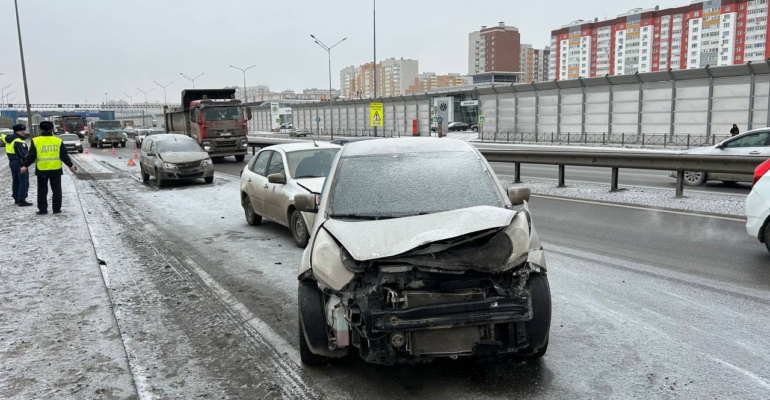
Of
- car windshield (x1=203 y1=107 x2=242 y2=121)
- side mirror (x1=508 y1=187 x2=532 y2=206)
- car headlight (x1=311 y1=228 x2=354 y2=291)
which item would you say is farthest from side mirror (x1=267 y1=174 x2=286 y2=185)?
car windshield (x1=203 y1=107 x2=242 y2=121)

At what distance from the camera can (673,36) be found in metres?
138

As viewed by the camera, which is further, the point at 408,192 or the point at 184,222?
the point at 184,222

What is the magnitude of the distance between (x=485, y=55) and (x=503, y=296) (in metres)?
175

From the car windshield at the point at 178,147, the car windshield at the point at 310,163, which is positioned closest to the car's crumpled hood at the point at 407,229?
the car windshield at the point at 310,163

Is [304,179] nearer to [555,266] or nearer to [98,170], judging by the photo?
[555,266]

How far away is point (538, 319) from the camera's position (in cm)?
408

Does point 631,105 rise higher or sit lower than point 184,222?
higher

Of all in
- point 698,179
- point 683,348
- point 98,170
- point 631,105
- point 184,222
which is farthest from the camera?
point 631,105

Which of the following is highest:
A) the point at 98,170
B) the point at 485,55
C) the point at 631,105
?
the point at 485,55

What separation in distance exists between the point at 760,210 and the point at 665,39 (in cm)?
15034

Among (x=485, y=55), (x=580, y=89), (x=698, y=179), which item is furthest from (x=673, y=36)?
(x=698, y=179)

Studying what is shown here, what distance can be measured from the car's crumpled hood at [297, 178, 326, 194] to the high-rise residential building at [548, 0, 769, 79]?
128 meters

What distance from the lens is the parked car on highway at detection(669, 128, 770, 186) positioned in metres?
14.2

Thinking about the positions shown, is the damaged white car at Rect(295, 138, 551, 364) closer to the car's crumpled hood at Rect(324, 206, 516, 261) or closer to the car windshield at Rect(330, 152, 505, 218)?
the car's crumpled hood at Rect(324, 206, 516, 261)
